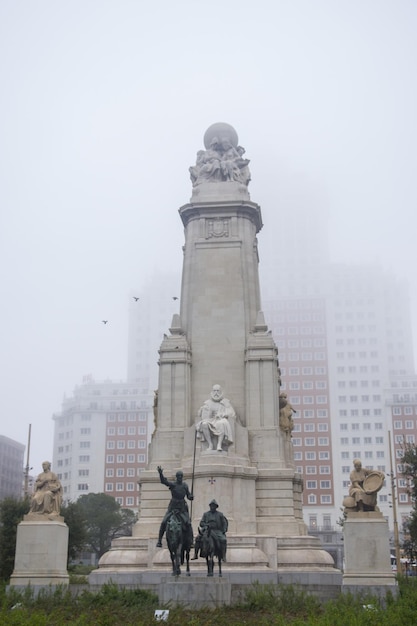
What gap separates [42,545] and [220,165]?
700 inches

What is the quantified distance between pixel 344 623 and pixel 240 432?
560 inches

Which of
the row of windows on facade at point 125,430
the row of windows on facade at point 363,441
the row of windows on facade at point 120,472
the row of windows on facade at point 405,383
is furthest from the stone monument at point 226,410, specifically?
the row of windows on facade at point 405,383

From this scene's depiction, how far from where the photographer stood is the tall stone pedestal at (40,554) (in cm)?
2686

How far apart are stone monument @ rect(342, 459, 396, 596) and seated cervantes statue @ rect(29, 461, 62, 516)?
10231 mm

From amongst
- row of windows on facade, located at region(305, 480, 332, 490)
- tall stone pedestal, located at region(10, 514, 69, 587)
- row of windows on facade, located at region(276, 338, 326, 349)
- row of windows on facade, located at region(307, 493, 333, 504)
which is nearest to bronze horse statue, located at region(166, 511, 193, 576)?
tall stone pedestal, located at region(10, 514, 69, 587)

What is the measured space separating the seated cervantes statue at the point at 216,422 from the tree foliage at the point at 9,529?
1791 cm

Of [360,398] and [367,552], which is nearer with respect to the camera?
[367,552]

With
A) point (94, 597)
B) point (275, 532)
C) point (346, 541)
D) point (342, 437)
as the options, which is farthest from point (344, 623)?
point (342, 437)

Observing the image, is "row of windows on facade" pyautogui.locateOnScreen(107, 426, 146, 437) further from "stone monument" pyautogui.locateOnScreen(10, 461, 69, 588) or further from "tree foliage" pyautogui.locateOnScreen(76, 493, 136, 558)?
"stone monument" pyautogui.locateOnScreen(10, 461, 69, 588)

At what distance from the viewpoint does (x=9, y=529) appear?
4472cm

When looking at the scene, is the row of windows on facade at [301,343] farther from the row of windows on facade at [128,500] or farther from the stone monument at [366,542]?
the stone monument at [366,542]

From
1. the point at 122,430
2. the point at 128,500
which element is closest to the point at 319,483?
the point at 128,500

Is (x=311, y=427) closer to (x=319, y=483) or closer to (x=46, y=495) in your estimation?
(x=319, y=483)

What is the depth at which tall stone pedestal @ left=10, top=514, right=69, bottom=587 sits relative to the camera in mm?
26859
